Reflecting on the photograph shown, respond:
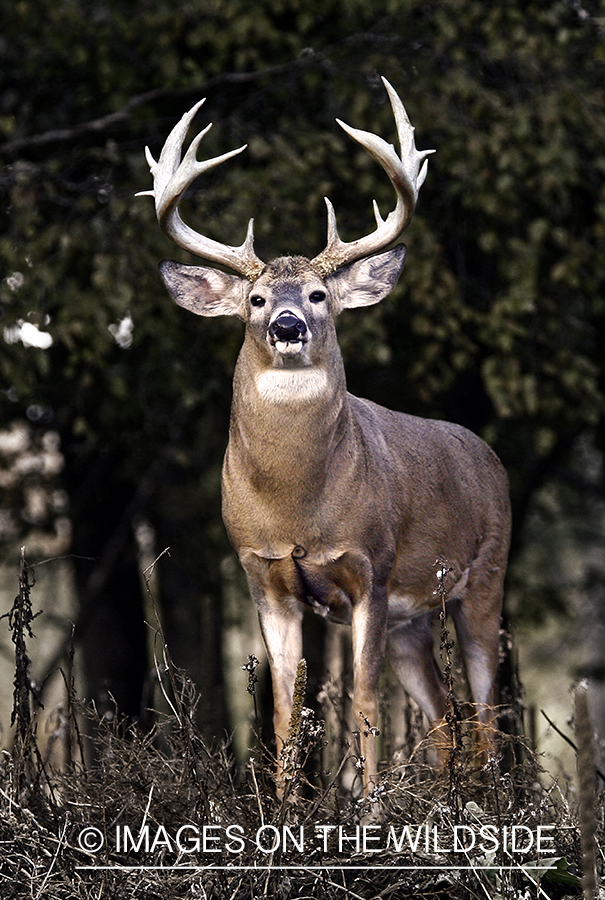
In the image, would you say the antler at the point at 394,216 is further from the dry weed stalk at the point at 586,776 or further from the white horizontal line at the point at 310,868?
the dry weed stalk at the point at 586,776

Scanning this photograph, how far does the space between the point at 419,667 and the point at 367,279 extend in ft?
5.61

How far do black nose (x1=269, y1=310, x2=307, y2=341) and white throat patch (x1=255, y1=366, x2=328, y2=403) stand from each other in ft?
0.53

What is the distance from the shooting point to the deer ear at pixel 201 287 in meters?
4.62

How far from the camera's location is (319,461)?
4.28 metres

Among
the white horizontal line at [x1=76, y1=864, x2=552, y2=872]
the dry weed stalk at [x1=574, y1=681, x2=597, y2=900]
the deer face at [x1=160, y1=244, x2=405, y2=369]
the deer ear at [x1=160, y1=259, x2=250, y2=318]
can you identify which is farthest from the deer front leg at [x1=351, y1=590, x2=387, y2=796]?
the dry weed stalk at [x1=574, y1=681, x2=597, y2=900]

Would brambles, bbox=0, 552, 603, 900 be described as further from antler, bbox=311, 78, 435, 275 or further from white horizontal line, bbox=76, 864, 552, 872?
antler, bbox=311, 78, 435, 275

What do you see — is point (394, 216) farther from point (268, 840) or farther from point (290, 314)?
point (268, 840)

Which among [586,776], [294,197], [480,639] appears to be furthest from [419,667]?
[294,197]

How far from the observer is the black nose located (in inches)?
160

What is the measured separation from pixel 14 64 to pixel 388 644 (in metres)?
5.77

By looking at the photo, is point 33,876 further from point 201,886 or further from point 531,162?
point 531,162

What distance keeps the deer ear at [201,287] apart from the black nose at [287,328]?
530 millimetres

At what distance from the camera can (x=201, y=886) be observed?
3600 mm

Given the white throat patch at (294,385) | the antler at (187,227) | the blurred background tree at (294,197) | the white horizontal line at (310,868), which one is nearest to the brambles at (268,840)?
the white horizontal line at (310,868)
